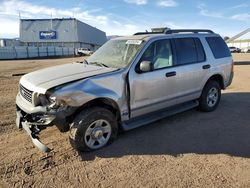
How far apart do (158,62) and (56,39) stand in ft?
210

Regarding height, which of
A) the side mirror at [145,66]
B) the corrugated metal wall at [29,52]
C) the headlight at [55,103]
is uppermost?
the corrugated metal wall at [29,52]

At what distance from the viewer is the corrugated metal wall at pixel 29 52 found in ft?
128

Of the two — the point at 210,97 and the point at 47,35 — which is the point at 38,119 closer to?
the point at 210,97

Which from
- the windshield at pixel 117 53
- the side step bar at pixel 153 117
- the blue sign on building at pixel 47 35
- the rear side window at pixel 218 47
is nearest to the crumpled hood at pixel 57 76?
the windshield at pixel 117 53

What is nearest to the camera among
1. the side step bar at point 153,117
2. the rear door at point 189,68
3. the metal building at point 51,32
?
the side step bar at point 153,117

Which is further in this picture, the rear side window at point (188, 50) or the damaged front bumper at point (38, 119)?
the rear side window at point (188, 50)

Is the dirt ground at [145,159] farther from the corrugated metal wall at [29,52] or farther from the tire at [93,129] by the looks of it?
the corrugated metal wall at [29,52]

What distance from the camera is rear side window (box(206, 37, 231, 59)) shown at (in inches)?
256

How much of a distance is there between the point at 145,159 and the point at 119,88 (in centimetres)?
125

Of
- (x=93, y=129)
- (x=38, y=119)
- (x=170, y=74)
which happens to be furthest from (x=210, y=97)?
(x=38, y=119)

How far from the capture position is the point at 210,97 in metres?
6.65

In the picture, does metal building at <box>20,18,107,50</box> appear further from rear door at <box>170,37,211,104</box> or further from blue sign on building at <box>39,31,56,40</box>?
rear door at <box>170,37,211,104</box>

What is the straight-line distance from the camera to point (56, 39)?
6538 centimetres

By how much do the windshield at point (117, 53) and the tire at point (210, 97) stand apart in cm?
231
